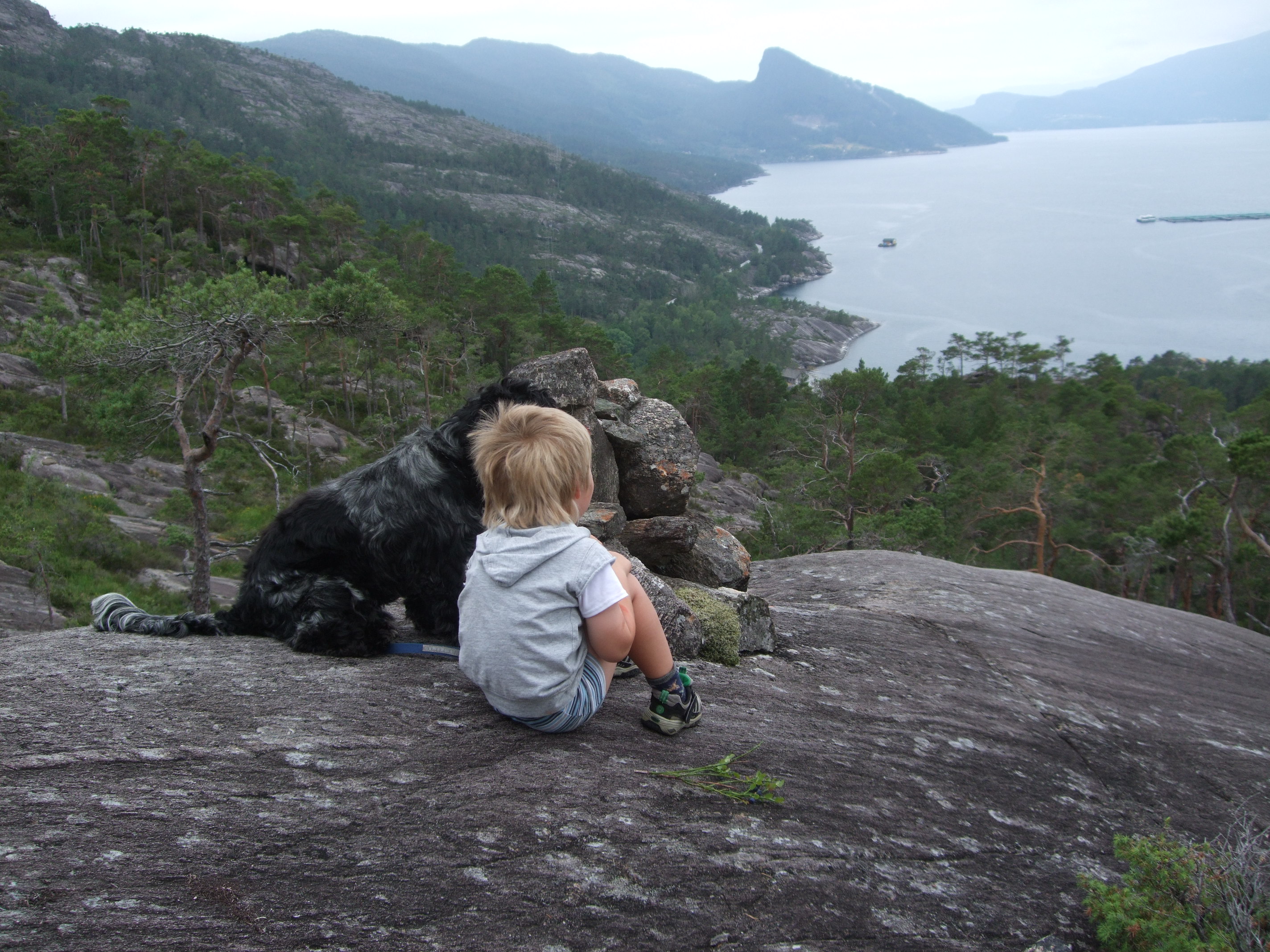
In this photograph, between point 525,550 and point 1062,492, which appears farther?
point 1062,492

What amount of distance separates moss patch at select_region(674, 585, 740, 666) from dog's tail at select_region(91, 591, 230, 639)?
2.87m

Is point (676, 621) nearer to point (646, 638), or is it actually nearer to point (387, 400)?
point (646, 638)

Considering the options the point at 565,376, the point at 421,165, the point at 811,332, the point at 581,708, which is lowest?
the point at 581,708

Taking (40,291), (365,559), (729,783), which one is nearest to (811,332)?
(40,291)

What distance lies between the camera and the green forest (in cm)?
1195

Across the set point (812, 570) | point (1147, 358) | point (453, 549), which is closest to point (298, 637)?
point (453, 549)

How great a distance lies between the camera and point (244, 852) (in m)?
2.22

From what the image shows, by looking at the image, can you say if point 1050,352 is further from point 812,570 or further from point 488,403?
point 488,403

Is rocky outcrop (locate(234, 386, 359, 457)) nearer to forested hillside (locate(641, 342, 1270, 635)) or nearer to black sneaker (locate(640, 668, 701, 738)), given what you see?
forested hillside (locate(641, 342, 1270, 635))

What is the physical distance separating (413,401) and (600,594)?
34.0 meters

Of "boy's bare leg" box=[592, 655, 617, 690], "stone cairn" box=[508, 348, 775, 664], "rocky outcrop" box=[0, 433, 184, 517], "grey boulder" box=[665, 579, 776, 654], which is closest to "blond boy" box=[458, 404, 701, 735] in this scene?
"boy's bare leg" box=[592, 655, 617, 690]

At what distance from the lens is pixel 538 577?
280cm

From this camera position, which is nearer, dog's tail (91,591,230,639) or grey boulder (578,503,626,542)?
dog's tail (91,591,230,639)

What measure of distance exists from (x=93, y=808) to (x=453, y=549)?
1886mm
